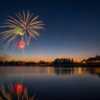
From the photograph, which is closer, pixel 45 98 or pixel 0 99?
pixel 0 99

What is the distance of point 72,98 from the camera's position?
2853 centimetres

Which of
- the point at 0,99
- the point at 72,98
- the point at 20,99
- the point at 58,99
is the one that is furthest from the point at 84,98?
the point at 0,99

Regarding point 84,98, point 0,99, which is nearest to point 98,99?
point 84,98

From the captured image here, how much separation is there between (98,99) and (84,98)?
1968 millimetres

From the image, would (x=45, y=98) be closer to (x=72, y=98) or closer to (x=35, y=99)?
(x=35, y=99)

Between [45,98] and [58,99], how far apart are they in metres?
1.90

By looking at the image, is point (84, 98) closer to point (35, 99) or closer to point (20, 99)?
point (35, 99)

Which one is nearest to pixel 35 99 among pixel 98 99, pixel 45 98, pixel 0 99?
pixel 45 98

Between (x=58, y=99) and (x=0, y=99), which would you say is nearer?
(x=0, y=99)

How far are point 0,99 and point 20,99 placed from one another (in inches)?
126

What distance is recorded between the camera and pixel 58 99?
27516 mm

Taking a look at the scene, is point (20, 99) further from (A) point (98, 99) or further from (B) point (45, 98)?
(A) point (98, 99)

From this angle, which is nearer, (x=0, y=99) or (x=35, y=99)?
(x=0, y=99)

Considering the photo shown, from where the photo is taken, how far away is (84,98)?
28.4m
